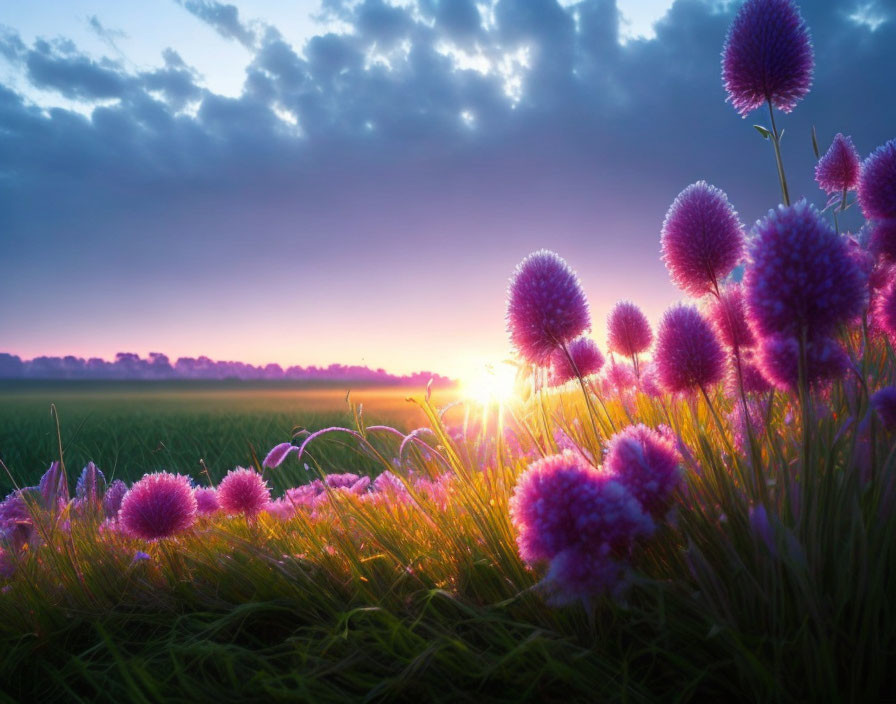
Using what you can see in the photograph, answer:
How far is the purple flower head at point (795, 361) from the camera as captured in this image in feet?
4.58

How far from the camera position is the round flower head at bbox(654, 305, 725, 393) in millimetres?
1625

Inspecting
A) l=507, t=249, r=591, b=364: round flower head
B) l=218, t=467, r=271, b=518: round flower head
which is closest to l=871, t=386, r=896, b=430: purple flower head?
l=507, t=249, r=591, b=364: round flower head

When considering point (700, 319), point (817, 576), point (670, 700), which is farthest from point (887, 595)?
point (700, 319)

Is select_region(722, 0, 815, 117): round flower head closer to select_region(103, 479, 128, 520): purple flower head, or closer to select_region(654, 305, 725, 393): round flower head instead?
select_region(654, 305, 725, 393): round flower head

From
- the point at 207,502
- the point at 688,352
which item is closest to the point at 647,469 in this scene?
the point at 688,352

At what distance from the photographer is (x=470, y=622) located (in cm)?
157

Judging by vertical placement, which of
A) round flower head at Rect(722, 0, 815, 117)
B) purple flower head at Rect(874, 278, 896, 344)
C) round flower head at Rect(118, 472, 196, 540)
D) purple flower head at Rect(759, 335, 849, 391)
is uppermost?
round flower head at Rect(722, 0, 815, 117)

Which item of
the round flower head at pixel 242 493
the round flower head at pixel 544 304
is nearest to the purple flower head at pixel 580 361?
the round flower head at pixel 544 304

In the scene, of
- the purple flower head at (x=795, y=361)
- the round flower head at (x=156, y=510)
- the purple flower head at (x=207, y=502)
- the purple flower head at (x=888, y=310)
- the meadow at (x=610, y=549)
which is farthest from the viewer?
the purple flower head at (x=207, y=502)

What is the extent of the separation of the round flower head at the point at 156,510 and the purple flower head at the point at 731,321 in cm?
214

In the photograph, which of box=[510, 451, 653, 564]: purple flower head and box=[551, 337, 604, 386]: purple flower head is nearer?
box=[510, 451, 653, 564]: purple flower head

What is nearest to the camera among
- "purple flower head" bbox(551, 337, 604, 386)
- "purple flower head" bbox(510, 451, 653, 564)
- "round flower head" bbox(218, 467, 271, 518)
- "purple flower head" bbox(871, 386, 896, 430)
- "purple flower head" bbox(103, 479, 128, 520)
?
"purple flower head" bbox(510, 451, 653, 564)

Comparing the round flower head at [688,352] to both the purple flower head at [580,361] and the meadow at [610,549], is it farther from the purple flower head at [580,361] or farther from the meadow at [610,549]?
the purple flower head at [580,361]

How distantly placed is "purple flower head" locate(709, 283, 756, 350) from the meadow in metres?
0.01
